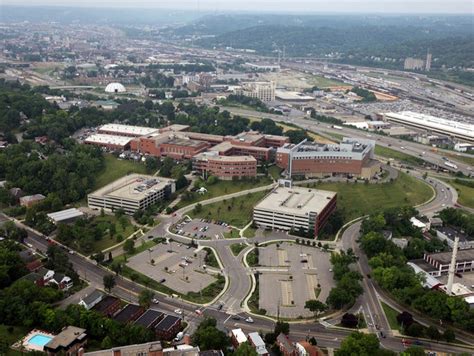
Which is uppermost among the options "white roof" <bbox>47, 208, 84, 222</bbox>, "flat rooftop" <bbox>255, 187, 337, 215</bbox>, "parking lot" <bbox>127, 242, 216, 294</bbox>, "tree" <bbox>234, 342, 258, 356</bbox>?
"tree" <bbox>234, 342, 258, 356</bbox>

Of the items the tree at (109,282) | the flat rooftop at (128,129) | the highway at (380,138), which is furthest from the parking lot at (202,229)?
the highway at (380,138)

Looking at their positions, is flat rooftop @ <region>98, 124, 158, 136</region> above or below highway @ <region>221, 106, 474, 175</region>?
above

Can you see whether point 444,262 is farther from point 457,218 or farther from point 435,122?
point 435,122

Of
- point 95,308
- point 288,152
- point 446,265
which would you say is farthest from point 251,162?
point 95,308

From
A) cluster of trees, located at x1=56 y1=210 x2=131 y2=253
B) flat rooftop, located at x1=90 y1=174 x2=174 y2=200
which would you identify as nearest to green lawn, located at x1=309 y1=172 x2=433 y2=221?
flat rooftop, located at x1=90 y1=174 x2=174 y2=200

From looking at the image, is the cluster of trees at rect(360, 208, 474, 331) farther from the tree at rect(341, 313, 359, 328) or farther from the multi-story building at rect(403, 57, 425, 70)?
the multi-story building at rect(403, 57, 425, 70)

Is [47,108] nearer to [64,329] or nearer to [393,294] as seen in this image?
[64,329]

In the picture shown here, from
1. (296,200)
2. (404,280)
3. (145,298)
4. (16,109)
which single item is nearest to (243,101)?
(16,109)
